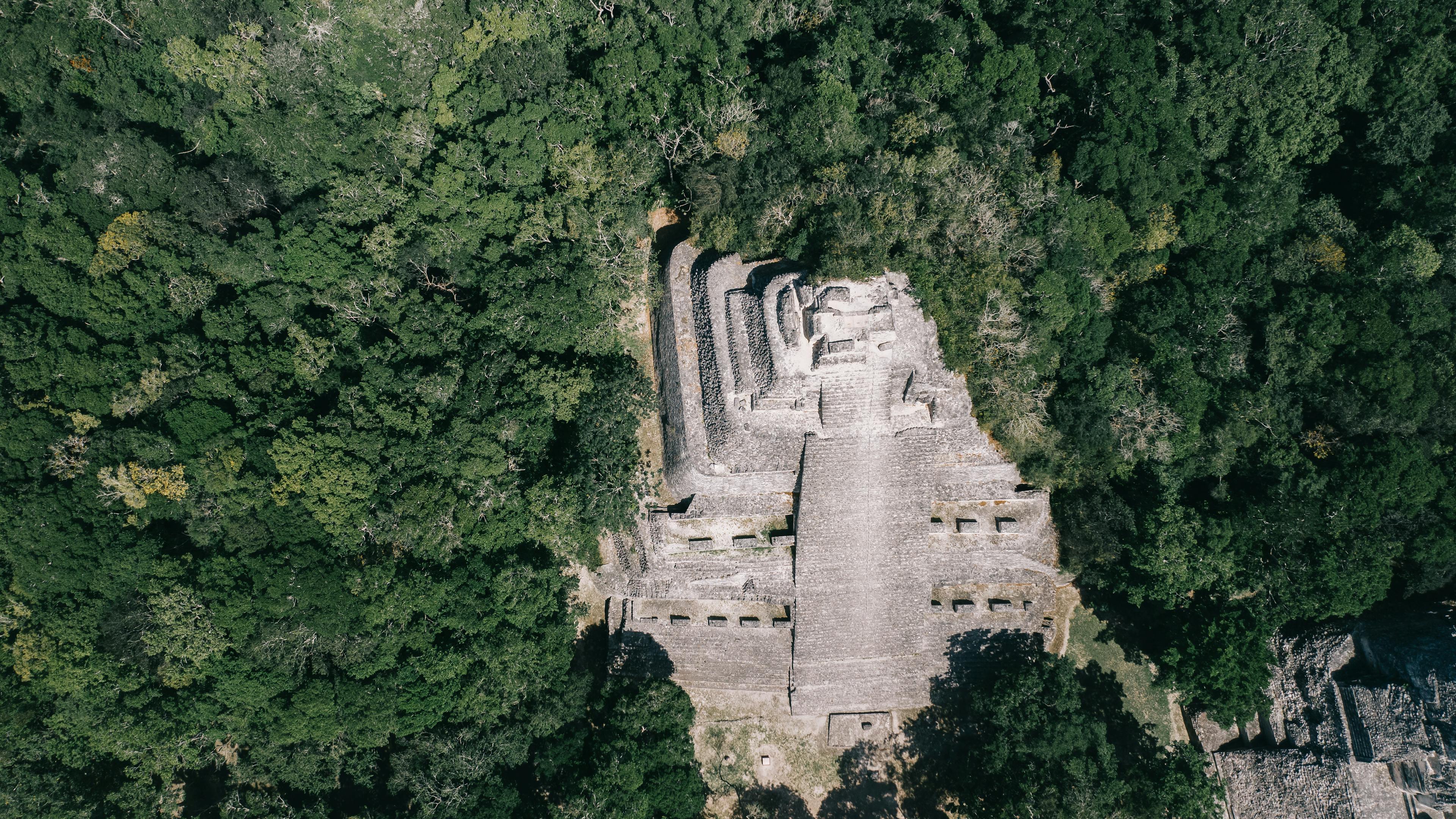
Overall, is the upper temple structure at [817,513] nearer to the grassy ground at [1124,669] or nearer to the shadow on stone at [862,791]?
the shadow on stone at [862,791]

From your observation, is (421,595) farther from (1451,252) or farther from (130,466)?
(1451,252)

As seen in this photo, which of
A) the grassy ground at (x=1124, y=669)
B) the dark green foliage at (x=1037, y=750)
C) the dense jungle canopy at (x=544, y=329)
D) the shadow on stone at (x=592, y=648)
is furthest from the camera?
the grassy ground at (x=1124, y=669)

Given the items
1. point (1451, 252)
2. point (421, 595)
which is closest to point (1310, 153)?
point (1451, 252)

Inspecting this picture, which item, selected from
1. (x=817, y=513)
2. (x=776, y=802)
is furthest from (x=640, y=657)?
(x=817, y=513)

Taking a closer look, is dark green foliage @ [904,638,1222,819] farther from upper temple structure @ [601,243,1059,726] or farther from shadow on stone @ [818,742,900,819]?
upper temple structure @ [601,243,1059,726]

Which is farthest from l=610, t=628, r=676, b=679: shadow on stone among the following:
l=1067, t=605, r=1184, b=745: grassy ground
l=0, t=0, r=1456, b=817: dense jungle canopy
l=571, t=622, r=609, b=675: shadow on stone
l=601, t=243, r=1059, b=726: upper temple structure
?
l=1067, t=605, r=1184, b=745: grassy ground

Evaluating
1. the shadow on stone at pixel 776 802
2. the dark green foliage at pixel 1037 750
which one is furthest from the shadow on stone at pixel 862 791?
the dark green foliage at pixel 1037 750

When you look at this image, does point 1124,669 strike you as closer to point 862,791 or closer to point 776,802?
point 862,791
